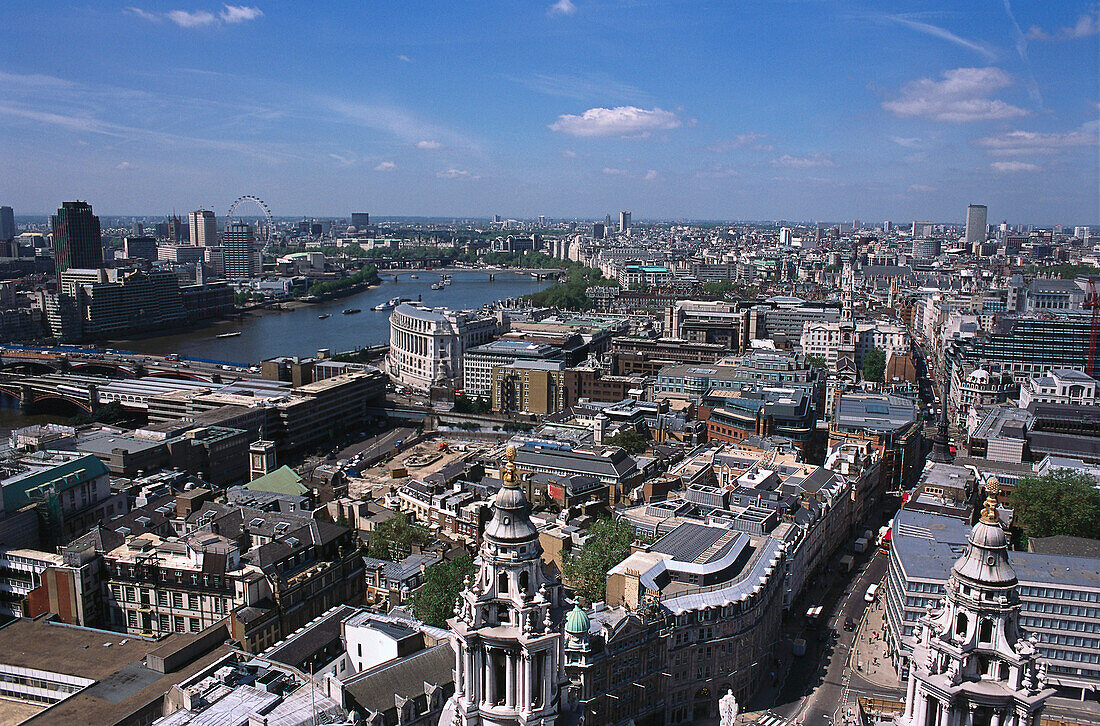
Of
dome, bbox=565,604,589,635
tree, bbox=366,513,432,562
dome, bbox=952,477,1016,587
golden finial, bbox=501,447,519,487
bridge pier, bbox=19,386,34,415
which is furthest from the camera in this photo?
bridge pier, bbox=19,386,34,415

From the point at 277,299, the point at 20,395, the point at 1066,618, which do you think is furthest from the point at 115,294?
the point at 1066,618

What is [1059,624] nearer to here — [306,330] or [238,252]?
[306,330]

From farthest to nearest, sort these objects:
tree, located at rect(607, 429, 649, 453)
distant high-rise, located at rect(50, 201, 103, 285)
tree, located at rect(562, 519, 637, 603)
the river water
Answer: distant high-rise, located at rect(50, 201, 103, 285) → the river water → tree, located at rect(607, 429, 649, 453) → tree, located at rect(562, 519, 637, 603)

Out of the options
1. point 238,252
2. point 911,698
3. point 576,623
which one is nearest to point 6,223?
point 238,252

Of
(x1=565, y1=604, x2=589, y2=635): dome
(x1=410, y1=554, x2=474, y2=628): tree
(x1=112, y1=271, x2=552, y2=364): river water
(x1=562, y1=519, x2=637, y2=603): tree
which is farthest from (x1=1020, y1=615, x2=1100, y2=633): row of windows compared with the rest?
(x1=112, y1=271, x2=552, y2=364): river water

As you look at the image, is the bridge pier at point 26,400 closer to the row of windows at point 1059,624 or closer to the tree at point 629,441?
the tree at point 629,441

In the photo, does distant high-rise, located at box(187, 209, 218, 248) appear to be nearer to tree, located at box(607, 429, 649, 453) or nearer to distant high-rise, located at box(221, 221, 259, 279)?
distant high-rise, located at box(221, 221, 259, 279)

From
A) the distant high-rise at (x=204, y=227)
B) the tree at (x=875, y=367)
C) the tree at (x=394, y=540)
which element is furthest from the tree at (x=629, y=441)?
the distant high-rise at (x=204, y=227)
